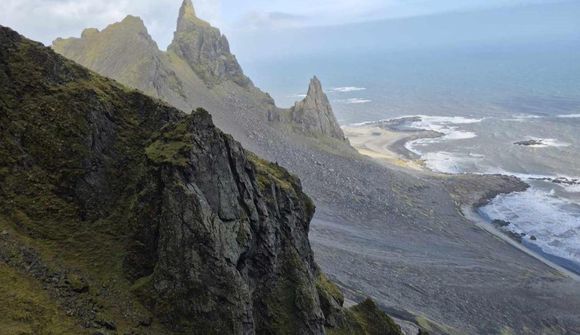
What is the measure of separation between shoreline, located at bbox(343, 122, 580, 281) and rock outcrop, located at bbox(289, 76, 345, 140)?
14199 mm

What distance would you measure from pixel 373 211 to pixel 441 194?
78.4ft

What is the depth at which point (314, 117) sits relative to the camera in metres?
136

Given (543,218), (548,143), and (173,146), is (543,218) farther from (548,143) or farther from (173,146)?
(173,146)

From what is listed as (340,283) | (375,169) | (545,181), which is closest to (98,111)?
(340,283)

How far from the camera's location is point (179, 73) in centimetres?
13988

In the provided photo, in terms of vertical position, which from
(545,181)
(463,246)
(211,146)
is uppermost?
(211,146)

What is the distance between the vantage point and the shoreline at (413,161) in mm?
83625

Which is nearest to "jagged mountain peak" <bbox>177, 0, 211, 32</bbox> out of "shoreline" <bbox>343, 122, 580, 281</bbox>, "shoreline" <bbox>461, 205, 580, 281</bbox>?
"shoreline" <bbox>343, 122, 580, 281</bbox>

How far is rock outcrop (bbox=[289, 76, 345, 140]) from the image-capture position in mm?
134875

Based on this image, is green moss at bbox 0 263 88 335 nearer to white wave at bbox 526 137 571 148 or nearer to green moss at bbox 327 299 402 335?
green moss at bbox 327 299 402 335

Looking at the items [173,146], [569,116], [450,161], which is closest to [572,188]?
[450,161]

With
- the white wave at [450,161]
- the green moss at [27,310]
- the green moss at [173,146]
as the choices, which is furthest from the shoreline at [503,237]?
the green moss at [27,310]

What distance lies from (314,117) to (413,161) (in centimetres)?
3320

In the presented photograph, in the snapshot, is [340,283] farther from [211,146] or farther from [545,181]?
[545,181]
